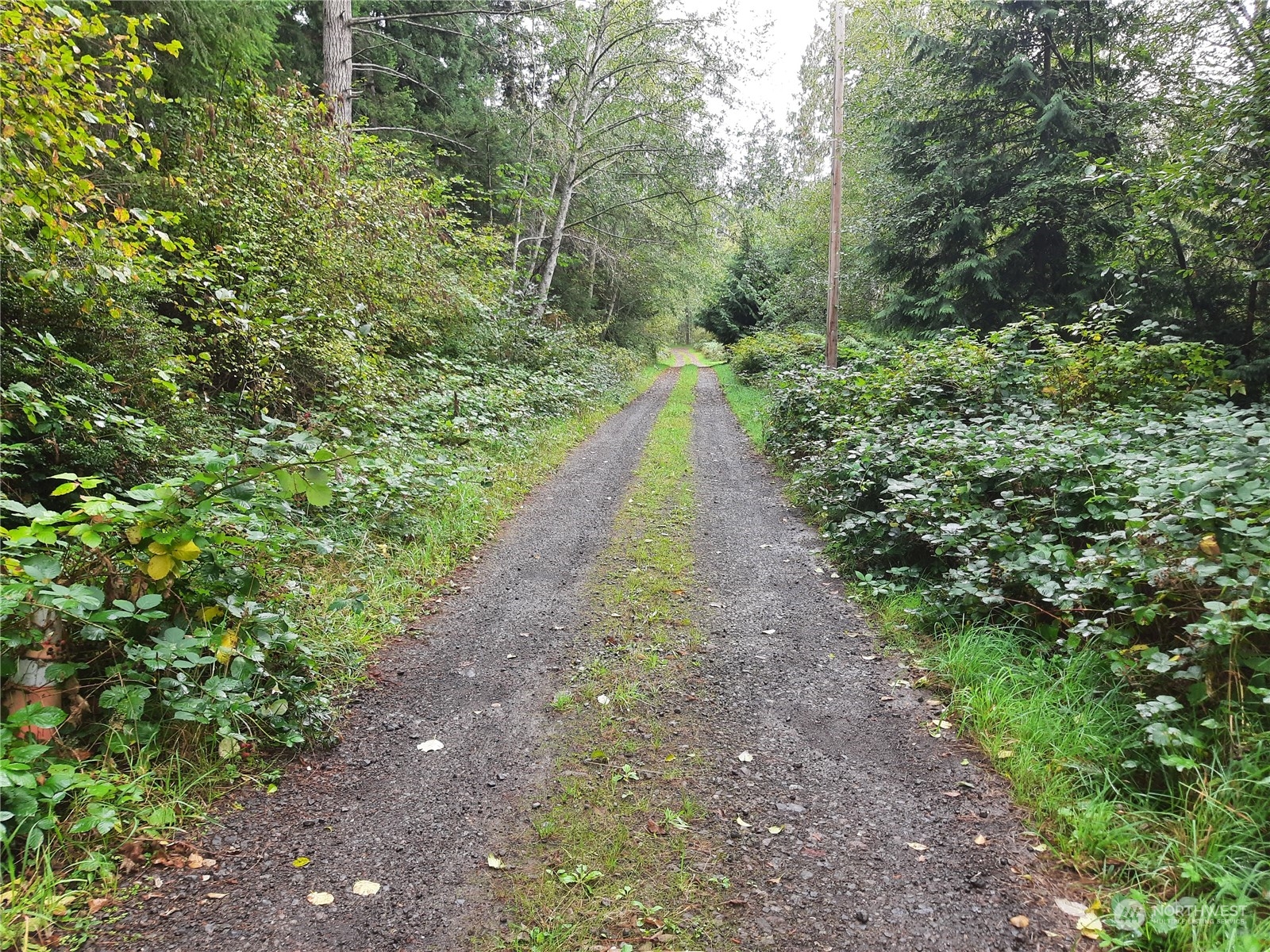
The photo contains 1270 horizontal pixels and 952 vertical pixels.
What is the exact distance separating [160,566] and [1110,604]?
488cm

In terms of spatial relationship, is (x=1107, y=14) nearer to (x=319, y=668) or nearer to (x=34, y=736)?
(x=319, y=668)

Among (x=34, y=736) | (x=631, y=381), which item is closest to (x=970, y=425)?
(x=34, y=736)

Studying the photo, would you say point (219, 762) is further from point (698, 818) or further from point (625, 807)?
point (698, 818)

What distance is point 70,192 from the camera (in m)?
3.24

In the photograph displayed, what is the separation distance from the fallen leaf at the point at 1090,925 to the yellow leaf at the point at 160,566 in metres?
3.79

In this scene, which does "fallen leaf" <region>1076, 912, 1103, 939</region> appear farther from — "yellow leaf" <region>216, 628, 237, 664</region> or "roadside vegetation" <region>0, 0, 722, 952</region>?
"yellow leaf" <region>216, 628, 237, 664</region>

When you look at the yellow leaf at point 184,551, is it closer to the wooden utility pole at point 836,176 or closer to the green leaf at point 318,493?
the green leaf at point 318,493

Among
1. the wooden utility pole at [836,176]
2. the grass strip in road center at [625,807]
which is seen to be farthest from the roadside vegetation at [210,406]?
the wooden utility pole at [836,176]

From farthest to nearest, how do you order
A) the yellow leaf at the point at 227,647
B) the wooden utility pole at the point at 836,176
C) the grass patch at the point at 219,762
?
the wooden utility pole at the point at 836,176 < the yellow leaf at the point at 227,647 < the grass patch at the point at 219,762

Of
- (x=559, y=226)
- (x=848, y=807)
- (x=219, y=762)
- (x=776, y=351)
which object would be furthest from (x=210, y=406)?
(x=776, y=351)

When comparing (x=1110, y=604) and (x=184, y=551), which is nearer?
(x=184, y=551)

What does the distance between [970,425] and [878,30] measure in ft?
46.2

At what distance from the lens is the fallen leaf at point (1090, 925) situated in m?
2.01

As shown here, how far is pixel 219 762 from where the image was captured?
266cm
